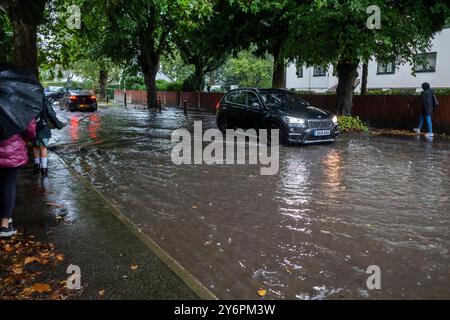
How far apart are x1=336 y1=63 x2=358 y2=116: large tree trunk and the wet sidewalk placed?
12.6m

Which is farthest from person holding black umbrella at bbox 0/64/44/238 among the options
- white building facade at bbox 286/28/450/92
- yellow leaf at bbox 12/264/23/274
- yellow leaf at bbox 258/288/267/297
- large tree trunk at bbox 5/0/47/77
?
white building facade at bbox 286/28/450/92

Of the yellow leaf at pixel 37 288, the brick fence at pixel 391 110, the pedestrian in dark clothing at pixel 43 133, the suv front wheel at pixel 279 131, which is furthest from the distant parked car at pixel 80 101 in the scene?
the yellow leaf at pixel 37 288

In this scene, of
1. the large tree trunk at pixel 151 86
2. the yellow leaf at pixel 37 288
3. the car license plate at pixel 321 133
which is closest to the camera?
the yellow leaf at pixel 37 288

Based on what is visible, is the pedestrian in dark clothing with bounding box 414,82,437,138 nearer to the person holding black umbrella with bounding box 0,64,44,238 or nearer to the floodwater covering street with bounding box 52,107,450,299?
the floodwater covering street with bounding box 52,107,450,299

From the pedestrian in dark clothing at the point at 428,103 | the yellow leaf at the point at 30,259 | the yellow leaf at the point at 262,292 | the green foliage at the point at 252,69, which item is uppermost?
the green foliage at the point at 252,69

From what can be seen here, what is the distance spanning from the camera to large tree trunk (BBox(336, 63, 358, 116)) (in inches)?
679

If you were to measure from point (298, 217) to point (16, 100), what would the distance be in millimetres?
3792

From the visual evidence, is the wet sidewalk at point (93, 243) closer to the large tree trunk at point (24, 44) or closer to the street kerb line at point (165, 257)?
the street kerb line at point (165, 257)

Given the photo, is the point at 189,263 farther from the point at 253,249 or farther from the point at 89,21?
the point at 89,21

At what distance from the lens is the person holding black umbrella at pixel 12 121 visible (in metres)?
4.66

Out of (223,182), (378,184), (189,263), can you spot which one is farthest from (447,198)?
(189,263)

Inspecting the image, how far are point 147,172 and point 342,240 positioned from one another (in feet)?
16.8

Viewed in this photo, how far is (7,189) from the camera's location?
5.03 meters

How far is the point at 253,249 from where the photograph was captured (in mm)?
4914
